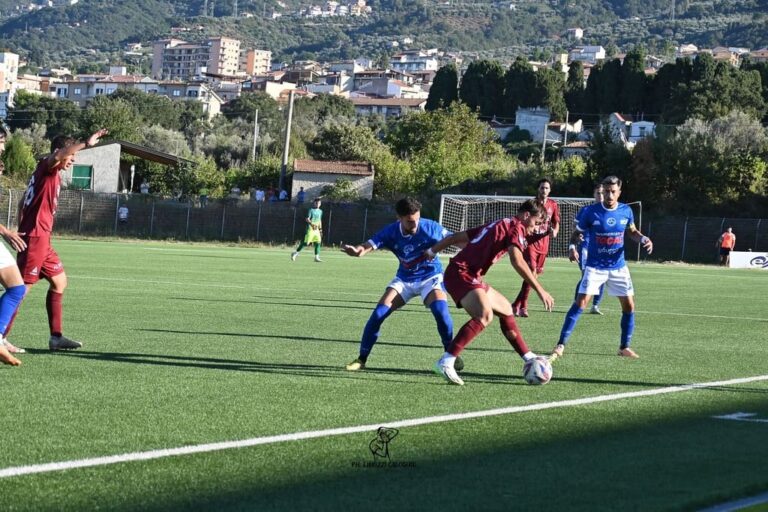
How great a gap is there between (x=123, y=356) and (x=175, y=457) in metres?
4.70

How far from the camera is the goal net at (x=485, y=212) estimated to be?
4975cm

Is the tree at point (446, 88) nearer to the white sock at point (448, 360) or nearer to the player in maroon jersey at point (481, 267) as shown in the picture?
the player in maroon jersey at point (481, 267)

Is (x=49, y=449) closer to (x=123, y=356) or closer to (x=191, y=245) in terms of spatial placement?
(x=123, y=356)

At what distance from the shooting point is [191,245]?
4909 cm

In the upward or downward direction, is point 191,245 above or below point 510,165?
below

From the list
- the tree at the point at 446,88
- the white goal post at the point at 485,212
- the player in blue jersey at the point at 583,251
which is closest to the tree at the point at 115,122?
the white goal post at the point at 485,212

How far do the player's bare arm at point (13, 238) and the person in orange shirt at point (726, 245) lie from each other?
133 feet

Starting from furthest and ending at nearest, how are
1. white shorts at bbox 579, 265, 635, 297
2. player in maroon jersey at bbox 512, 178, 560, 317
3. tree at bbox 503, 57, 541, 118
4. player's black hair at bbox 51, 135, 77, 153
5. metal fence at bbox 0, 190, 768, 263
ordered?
tree at bbox 503, 57, 541, 118 → metal fence at bbox 0, 190, 768, 263 → player in maroon jersey at bbox 512, 178, 560, 317 → white shorts at bbox 579, 265, 635, 297 → player's black hair at bbox 51, 135, 77, 153

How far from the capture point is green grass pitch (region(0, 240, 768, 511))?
5.49 m

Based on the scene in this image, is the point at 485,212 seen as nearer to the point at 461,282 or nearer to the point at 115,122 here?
the point at 461,282

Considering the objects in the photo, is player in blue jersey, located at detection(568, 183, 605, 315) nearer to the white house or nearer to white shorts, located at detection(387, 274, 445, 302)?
white shorts, located at detection(387, 274, 445, 302)

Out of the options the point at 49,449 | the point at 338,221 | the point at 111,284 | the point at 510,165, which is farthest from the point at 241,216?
the point at 49,449

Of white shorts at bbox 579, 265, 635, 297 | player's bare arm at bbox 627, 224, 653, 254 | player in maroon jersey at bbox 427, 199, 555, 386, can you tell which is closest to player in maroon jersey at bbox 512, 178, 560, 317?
player's bare arm at bbox 627, 224, 653, 254

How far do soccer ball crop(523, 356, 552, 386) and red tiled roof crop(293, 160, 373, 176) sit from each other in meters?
59.0
